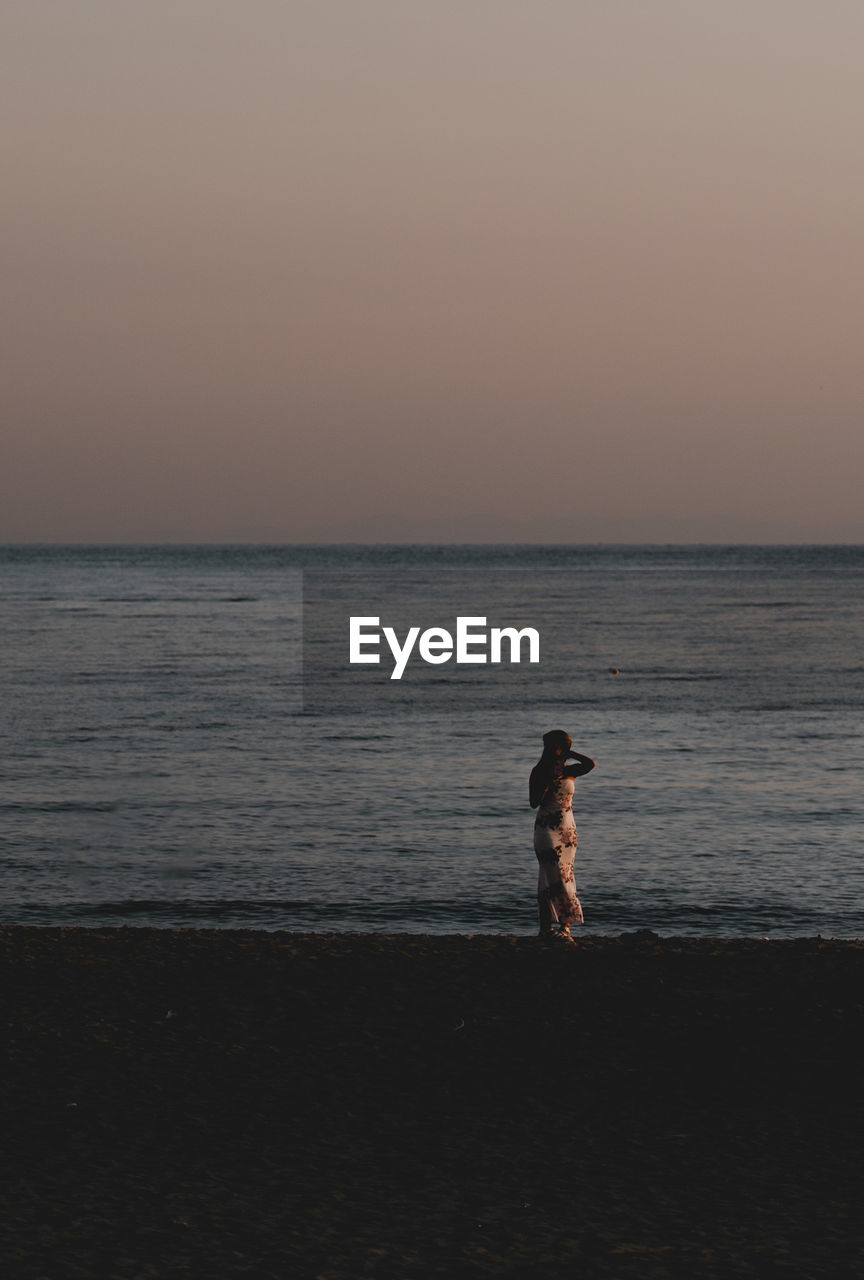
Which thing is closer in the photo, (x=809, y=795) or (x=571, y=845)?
(x=571, y=845)

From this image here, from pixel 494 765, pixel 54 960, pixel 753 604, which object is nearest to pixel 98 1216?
pixel 54 960

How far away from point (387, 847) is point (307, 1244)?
11.4m

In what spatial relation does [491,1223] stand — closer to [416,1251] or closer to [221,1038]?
[416,1251]

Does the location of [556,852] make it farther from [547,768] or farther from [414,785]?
[414,785]

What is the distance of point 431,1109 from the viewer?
7.63 m

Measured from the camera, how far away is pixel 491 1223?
629 cm

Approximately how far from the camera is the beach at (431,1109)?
607 centimetres
